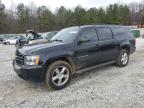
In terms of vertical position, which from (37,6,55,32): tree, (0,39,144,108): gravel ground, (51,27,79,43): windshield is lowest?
(0,39,144,108): gravel ground

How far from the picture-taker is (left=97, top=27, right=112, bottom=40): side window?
19.6 ft

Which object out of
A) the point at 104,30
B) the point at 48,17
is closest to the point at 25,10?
the point at 48,17

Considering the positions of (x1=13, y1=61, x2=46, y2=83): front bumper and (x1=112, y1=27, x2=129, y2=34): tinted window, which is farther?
(x1=112, y1=27, x2=129, y2=34): tinted window

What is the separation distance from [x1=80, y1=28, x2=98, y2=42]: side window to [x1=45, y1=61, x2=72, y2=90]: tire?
1117mm

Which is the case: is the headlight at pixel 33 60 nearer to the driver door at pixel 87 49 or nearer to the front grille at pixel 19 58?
the front grille at pixel 19 58

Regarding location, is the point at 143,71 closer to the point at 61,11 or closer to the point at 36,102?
the point at 36,102

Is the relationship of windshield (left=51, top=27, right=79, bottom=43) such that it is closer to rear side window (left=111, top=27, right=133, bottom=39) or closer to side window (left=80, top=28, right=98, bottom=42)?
side window (left=80, top=28, right=98, bottom=42)

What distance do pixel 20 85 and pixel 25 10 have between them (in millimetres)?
57539

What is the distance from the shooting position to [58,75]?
477cm

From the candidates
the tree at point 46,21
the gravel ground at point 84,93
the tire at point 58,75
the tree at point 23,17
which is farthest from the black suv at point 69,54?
the tree at point 23,17

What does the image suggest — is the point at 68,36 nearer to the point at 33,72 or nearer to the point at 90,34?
the point at 90,34

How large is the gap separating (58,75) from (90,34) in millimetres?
1776

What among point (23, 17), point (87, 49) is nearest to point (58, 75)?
point (87, 49)

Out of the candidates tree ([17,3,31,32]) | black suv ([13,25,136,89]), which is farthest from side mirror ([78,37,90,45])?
tree ([17,3,31,32])
